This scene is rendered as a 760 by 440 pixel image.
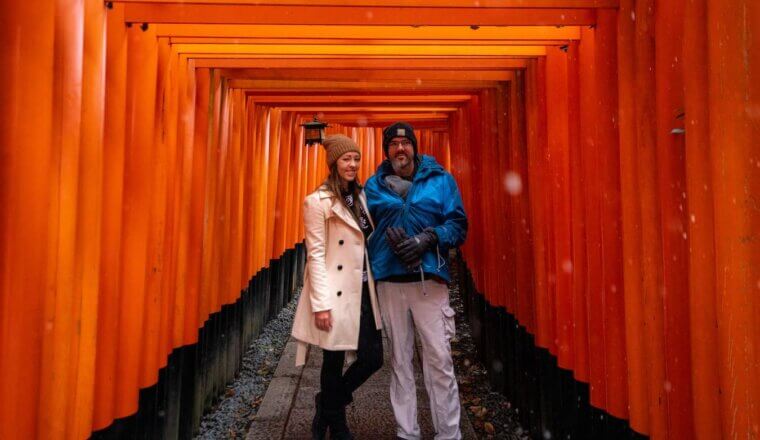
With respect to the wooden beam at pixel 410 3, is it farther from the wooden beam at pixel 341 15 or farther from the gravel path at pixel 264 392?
the gravel path at pixel 264 392

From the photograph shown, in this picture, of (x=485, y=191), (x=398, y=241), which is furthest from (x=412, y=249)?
(x=485, y=191)

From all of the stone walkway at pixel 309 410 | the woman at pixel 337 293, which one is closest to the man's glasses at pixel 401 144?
the woman at pixel 337 293

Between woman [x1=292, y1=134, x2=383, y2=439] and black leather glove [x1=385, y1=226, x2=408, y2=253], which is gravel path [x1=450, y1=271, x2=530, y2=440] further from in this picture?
black leather glove [x1=385, y1=226, x2=408, y2=253]

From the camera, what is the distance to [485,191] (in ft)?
16.1

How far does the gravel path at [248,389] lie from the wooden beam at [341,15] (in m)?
3.07

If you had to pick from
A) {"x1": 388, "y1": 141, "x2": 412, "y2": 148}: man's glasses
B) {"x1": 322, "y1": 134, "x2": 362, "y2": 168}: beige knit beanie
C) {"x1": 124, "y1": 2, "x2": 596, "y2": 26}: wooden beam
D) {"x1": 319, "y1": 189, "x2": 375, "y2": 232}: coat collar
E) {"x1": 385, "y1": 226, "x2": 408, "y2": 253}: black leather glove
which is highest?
{"x1": 124, "y1": 2, "x2": 596, "y2": 26}: wooden beam

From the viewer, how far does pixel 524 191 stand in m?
3.80

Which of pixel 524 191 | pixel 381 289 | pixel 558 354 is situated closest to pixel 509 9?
pixel 524 191

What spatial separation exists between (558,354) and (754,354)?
1826 millimetres

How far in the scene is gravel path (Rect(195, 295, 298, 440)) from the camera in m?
4.10

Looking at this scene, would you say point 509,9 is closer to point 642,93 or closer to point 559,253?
point 642,93

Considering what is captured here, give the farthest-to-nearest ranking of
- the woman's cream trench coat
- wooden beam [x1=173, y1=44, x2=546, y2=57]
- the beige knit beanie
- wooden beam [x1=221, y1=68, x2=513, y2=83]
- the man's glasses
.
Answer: wooden beam [x1=221, y1=68, x2=513, y2=83], the man's glasses, wooden beam [x1=173, y1=44, x2=546, y2=57], the beige knit beanie, the woman's cream trench coat

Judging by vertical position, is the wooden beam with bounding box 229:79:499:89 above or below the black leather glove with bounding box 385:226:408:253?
above

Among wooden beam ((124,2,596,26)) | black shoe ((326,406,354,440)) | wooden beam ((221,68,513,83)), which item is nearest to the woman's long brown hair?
wooden beam ((124,2,596,26))
